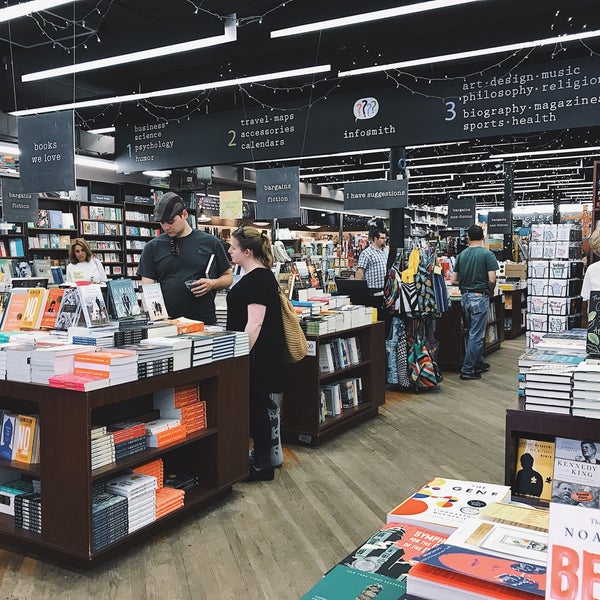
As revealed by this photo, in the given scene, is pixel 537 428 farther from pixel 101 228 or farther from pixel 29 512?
pixel 101 228

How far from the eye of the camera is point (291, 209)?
24.0 feet

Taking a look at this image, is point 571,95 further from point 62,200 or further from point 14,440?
point 62,200

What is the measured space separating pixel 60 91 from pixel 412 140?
540 centimetres

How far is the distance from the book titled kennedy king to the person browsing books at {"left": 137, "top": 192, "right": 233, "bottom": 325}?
344 cm

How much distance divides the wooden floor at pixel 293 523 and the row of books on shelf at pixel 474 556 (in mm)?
1554

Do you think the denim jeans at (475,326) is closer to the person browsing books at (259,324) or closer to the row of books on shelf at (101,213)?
the person browsing books at (259,324)

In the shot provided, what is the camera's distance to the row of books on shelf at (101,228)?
37.2 feet

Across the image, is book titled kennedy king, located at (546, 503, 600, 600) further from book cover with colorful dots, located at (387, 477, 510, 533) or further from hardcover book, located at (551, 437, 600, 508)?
hardcover book, located at (551, 437, 600, 508)

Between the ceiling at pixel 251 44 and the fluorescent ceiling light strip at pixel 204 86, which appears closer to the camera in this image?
the ceiling at pixel 251 44

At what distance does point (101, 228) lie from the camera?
11625mm

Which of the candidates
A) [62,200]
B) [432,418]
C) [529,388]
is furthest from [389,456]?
[62,200]

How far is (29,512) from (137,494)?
0.53 meters

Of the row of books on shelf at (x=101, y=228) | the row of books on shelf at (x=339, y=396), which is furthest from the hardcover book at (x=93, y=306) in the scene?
the row of books on shelf at (x=101, y=228)

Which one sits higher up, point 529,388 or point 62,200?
point 62,200
